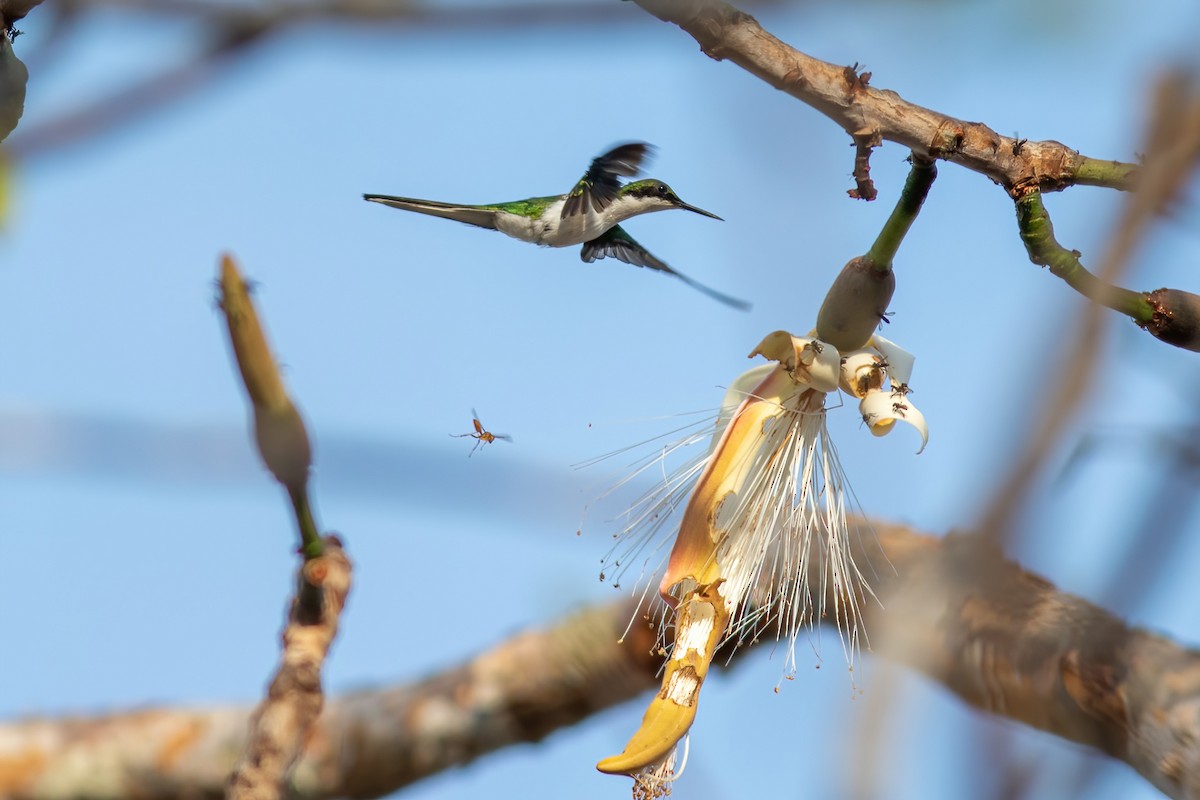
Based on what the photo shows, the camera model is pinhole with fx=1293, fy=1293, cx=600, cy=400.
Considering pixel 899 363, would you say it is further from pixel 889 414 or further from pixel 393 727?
pixel 393 727

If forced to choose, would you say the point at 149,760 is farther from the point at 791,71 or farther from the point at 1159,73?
the point at 1159,73

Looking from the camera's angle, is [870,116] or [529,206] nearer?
[870,116]

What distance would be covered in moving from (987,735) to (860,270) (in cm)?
117

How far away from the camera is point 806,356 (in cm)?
215

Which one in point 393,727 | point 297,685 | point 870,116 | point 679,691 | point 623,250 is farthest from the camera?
point 393,727

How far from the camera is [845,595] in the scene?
2576 mm

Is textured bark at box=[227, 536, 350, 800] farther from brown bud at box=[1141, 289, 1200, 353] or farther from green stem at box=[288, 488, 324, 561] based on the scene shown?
brown bud at box=[1141, 289, 1200, 353]

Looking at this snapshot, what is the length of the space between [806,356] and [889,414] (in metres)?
0.18

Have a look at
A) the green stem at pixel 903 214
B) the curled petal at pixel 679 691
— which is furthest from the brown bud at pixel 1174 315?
the curled petal at pixel 679 691

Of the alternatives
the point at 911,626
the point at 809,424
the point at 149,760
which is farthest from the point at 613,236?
the point at 911,626

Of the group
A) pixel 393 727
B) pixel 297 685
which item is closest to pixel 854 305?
pixel 297 685

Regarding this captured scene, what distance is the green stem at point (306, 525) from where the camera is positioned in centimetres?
185

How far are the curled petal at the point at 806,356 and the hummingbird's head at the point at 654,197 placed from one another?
2.95ft

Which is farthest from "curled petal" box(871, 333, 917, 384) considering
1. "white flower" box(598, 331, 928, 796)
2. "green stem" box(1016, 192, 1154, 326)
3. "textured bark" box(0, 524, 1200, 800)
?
"textured bark" box(0, 524, 1200, 800)
